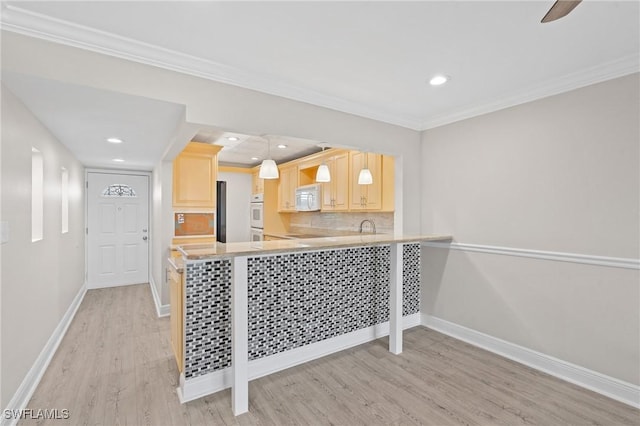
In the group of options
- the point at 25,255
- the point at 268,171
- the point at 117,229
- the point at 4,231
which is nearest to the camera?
the point at 4,231

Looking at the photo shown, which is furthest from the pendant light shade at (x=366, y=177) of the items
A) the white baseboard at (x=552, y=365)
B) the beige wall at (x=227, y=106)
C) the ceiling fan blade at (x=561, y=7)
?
the ceiling fan blade at (x=561, y=7)

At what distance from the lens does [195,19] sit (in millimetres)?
1727

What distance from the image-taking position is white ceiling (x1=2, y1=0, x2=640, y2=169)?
1646mm

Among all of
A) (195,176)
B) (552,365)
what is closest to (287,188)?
(195,176)

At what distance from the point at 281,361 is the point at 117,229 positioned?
4604mm

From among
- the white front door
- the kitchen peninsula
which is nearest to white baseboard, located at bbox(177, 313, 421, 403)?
the kitchen peninsula

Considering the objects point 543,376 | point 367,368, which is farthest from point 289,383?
point 543,376

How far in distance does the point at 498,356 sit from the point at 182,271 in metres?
2.92

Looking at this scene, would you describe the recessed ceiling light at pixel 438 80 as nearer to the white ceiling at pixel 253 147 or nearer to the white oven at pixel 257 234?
the white ceiling at pixel 253 147

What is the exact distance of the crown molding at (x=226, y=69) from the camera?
1.71 meters

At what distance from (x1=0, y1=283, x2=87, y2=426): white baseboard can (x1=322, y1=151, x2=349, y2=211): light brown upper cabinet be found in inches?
139

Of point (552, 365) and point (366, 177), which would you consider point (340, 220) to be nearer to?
point (366, 177)

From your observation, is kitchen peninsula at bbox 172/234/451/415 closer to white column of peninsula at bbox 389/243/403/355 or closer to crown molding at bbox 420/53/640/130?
white column of peninsula at bbox 389/243/403/355

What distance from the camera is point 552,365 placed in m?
2.57
